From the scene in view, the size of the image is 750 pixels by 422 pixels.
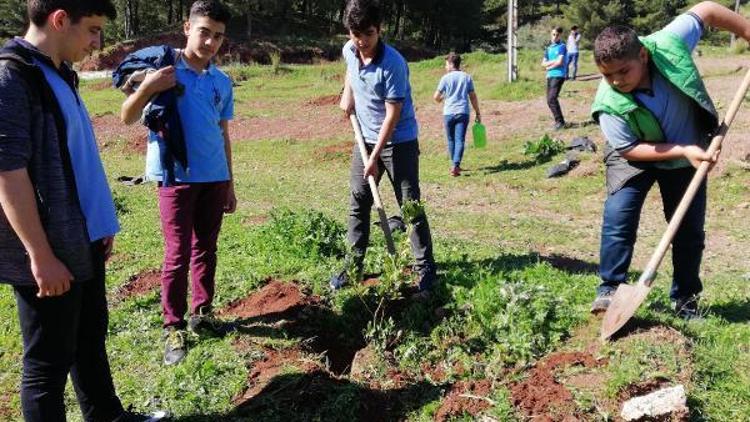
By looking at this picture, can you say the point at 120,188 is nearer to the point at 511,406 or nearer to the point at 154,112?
the point at 154,112

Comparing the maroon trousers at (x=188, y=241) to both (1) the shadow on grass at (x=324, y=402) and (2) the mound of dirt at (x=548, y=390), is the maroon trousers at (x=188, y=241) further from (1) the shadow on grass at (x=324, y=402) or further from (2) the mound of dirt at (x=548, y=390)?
(2) the mound of dirt at (x=548, y=390)

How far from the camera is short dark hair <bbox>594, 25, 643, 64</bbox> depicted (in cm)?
325

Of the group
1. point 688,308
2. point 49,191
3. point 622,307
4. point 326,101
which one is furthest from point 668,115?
point 326,101

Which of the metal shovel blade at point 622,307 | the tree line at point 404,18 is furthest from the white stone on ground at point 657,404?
the tree line at point 404,18

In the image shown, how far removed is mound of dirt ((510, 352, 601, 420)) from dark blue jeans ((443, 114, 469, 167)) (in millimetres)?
6765

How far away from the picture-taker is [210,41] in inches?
138

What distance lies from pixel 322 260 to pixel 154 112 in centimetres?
219

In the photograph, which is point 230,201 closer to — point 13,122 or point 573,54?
point 13,122

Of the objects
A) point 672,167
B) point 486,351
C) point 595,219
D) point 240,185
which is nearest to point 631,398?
point 486,351

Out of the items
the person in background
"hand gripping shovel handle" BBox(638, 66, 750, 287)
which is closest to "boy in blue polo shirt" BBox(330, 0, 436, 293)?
"hand gripping shovel handle" BBox(638, 66, 750, 287)

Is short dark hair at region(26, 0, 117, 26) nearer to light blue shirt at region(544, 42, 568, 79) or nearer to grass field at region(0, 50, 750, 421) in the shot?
grass field at region(0, 50, 750, 421)

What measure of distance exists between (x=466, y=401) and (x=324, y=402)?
0.75 m

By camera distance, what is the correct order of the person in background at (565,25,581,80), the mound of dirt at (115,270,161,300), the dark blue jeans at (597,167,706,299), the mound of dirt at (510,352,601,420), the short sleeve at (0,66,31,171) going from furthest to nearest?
the person in background at (565,25,581,80), the mound of dirt at (115,270,161,300), the dark blue jeans at (597,167,706,299), the mound of dirt at (510,352,601,420), the short sleeve at (0,66,31,171)

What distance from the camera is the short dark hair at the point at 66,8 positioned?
2.39 meters
